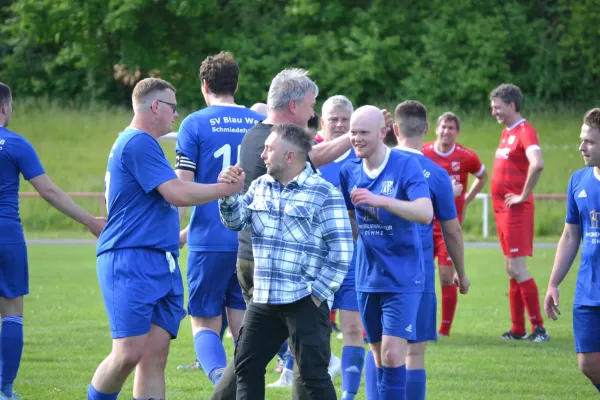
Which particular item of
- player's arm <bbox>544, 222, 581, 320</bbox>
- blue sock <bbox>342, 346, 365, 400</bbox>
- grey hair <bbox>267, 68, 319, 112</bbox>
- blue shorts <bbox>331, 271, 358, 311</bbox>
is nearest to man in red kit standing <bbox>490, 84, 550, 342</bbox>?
blue shorts <bbox>331, 271, 358, 311</bbox>

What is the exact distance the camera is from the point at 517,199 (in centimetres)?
1038

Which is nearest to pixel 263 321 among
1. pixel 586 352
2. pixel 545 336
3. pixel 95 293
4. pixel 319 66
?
pixel 586 352

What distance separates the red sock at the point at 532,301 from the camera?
10.2 meters

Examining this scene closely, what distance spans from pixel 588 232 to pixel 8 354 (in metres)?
3.99

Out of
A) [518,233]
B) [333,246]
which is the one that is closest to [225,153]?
[333,246]

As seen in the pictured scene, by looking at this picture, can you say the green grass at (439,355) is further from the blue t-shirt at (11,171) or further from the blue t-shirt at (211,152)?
the blue t-shirt at (211,152)

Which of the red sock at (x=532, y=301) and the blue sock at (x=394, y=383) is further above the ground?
the blue sock at (x=394, y=383)

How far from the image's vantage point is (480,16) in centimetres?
3588

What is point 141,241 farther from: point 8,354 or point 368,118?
point 8,354

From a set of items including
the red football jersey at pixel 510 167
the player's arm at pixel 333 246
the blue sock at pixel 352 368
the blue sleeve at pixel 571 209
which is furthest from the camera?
the red football jersey at pixel 510 167

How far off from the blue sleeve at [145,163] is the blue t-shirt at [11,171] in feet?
5.06

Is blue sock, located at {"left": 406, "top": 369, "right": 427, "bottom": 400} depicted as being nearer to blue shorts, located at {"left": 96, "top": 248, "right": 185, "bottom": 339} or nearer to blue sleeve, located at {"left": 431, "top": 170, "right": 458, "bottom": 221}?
blue sleeve, located at {"left": 431, "top": 170, "right": 458, "bottom": 221}

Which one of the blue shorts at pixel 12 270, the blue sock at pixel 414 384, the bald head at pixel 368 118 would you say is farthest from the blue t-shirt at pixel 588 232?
the blue shorts at pixel 12 270

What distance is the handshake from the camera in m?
5.30
